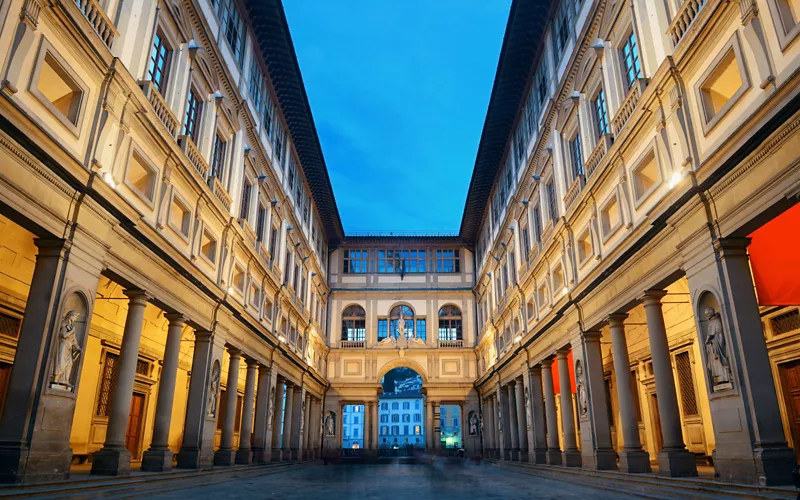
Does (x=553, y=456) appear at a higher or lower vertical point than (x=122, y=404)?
lower

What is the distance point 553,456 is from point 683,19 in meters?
19.0

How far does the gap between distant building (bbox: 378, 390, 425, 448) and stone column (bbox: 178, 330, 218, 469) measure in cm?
10166

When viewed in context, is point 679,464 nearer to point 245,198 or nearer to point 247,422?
point 247,422

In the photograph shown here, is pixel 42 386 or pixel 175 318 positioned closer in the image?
pixel 42 386

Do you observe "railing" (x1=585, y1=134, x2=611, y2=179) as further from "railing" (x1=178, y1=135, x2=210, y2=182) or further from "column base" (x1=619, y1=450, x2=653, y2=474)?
"railing" (x1=178, y1=135, x2=210, y2=182)

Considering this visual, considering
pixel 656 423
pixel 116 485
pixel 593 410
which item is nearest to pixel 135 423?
pixel 116 485

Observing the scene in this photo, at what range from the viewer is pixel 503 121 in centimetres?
3288

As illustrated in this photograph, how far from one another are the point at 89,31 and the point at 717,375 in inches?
619

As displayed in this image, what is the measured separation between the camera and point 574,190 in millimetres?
21531

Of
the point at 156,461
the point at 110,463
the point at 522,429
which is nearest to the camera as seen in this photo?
the point at 110,463

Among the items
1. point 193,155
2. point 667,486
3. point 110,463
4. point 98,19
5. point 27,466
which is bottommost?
point 667,486

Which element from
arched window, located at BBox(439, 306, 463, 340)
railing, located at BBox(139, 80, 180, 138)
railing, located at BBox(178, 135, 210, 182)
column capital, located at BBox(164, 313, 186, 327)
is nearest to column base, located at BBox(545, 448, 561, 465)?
column capital, located at BBox(164, 313, 186, 327)

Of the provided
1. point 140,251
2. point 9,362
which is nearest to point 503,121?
point 140,251

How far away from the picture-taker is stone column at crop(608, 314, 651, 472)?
651 inches
